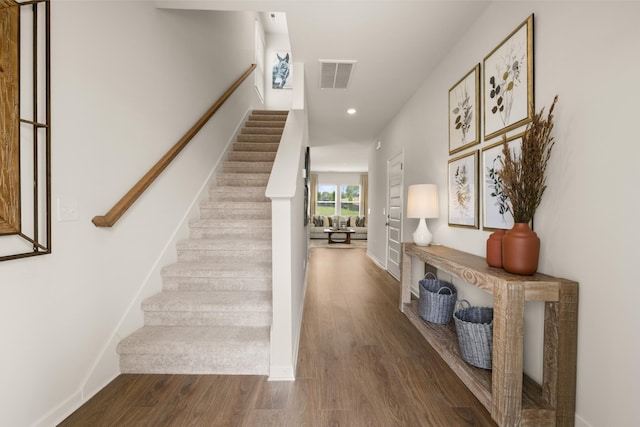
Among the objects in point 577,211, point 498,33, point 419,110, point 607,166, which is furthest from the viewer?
point 419,110

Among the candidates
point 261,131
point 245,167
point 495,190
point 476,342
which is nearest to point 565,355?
point 476,342

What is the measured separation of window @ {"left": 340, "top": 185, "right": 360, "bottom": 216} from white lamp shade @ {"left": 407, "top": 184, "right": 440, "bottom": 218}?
9117 mm

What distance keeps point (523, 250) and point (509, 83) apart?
1.12 metres

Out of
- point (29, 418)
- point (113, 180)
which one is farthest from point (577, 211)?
point (29, 418)

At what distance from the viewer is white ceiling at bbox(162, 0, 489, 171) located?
2.13 metres

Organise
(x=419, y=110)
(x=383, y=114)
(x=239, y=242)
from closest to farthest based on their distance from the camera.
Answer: (x=239, y=242) < (x=419, y=110) < (x=383, y=114)

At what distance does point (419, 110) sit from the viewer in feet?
11.6

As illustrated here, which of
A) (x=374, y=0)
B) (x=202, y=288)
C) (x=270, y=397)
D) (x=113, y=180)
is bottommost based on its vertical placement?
(x=270, y=397)

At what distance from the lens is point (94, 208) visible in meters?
1.70

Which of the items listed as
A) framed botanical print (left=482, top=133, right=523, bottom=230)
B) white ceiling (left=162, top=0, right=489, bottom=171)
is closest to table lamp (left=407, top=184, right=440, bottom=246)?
framed botanical print (left=482, top=133, right=523, bottom=230)

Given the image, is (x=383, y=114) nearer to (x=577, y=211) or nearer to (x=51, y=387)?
(x=577, y=211)

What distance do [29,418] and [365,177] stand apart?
11288mm

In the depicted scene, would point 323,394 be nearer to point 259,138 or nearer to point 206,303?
point 206,303

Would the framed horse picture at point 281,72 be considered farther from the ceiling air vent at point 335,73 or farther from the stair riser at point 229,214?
the stair riser at point 229,214
